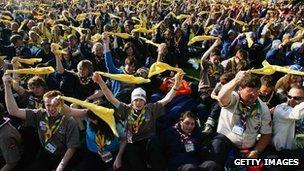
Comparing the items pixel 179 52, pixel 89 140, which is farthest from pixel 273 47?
pixel 89 140

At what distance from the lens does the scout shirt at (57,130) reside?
5996 millimetres

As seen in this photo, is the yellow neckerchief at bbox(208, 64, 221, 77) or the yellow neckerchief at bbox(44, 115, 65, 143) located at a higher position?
the yellow neckerchief at bbox(44, 115, 65, 143)

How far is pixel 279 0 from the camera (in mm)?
25078

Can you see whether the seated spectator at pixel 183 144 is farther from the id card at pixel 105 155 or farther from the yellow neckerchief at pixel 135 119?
the id card at pixel 105 155

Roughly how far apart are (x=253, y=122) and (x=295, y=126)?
22.8 inches

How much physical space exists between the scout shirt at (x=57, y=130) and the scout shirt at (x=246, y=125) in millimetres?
2007

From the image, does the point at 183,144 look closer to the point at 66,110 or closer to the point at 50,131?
the point at 66,110

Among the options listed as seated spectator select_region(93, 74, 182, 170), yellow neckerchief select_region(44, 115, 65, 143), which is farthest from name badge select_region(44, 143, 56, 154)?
seated spectator select_region(93, 74, 182, 170)

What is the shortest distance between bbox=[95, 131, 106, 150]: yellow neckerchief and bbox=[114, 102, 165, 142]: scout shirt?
1.43ft

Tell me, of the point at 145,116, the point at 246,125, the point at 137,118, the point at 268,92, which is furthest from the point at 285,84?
the point at 137,118

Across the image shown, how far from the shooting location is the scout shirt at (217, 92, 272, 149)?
5938 mm

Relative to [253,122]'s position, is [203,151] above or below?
below

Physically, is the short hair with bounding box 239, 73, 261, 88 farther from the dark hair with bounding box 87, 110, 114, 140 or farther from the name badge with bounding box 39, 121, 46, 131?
the name badge with bounding box 39, 121, 46, 131

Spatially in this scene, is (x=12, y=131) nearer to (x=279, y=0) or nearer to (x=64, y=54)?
(x=64, y=54)
